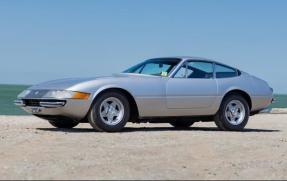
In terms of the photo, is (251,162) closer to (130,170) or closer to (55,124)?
(130,170)

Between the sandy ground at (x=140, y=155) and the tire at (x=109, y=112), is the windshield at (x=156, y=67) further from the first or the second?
the sandy ground at (x=140, y=155)

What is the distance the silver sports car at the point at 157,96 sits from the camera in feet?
33.7

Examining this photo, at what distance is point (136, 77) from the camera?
36.1 ft

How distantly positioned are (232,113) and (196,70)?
3.30ft

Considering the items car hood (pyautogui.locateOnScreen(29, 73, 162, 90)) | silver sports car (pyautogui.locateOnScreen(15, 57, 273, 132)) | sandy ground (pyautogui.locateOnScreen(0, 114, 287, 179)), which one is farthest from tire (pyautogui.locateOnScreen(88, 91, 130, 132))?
sandy ground (pyautogui.locateOnScreen(0, 114, 287, 179))

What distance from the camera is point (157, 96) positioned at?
10.9 meters

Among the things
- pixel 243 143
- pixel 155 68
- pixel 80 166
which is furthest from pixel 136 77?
pixel 80 166

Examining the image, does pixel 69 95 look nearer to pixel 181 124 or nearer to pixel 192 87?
pixel 192 87

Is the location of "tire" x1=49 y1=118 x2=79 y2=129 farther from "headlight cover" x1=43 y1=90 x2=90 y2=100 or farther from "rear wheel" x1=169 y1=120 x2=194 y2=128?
"rear wheel" x1=169 y1=120 x2=194 y2=128

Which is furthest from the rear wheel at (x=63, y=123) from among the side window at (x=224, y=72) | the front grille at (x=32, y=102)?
the side window at (x=224, y=72)

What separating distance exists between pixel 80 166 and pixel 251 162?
1952 mm

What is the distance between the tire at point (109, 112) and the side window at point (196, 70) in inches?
52.3

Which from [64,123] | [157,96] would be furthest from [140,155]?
[64,123]

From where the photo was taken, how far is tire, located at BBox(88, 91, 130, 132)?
1027 cm
